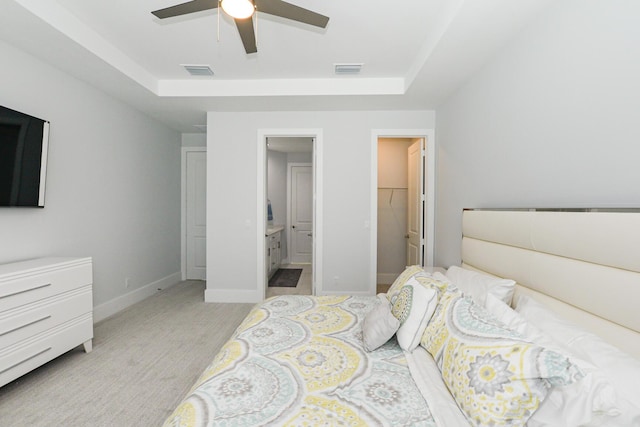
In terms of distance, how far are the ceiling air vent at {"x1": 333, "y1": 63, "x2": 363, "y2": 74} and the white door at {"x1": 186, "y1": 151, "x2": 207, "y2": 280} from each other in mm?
2931

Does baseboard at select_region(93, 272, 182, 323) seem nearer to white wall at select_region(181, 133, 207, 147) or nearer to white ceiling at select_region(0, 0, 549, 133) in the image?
white wall at select_region(181, 133, 207, 147)

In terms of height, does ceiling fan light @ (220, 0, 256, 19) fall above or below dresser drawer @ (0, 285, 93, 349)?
above

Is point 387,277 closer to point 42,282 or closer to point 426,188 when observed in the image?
point 426,188

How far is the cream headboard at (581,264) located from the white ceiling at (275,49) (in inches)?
54.1

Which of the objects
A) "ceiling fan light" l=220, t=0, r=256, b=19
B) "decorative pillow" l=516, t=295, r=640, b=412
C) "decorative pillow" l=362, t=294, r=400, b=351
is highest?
"ceiling fan light" l=220, t=0, r=256, b=19

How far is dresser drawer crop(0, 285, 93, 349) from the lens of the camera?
1.86m

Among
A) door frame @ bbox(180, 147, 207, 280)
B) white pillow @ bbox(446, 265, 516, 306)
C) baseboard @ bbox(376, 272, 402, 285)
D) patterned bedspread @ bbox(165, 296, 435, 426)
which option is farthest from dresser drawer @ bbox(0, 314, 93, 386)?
baseboard @ bbox(376, 272, 402, 285)

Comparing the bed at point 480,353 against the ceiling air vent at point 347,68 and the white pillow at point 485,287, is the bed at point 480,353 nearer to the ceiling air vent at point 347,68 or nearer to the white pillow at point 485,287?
the white pillow at point 485,287

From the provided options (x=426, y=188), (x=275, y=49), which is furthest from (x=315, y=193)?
Result: (x=275, y=49)

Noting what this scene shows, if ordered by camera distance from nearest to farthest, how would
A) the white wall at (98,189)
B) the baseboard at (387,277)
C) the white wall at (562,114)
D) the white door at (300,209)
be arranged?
the white wall at (562,114), the white wall at (98,189), the baseboard at (387,277), the white door at (300,209)

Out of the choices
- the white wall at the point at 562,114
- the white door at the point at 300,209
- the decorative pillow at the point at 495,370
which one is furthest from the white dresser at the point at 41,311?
the white door at the point at 300,209

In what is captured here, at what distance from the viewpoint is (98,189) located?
10.4ft

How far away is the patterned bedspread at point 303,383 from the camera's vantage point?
1020 millimetres

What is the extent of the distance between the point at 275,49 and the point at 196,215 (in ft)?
10.8
